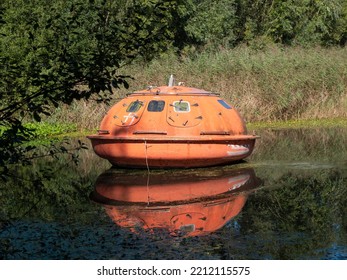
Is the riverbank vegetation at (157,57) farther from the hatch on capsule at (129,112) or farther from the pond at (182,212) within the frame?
the hatch on capsule at (129,112)

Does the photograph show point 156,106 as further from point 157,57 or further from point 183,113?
point 157,57

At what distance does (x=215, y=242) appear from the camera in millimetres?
7055

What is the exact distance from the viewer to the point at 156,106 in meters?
12.9

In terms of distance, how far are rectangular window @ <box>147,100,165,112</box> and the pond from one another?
116 cm

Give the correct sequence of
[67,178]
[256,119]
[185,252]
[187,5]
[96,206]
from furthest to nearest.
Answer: [187,5] < [256,119] < [67,178] < [96,206] < [185,252]

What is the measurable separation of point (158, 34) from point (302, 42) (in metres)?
36.0

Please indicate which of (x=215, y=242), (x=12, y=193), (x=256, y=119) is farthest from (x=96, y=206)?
(x=256, y=119)

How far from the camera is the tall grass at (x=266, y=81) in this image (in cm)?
2330

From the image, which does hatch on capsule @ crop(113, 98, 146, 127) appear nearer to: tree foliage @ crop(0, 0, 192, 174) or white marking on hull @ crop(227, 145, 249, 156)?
white marking on hull @ crop(227, 145, 249, 156)

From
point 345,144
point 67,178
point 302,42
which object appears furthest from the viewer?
point 302,42

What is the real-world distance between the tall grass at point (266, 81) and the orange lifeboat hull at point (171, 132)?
983cm

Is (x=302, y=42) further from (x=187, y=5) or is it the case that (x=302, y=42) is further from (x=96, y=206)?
(x=96, y=206)

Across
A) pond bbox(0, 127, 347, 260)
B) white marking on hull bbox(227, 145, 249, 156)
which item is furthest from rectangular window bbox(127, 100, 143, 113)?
white marking on hull bbox(227, 145, 249, 156)

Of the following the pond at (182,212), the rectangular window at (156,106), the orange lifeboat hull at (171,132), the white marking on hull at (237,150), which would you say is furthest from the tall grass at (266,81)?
the rectangular window at (156,106)
